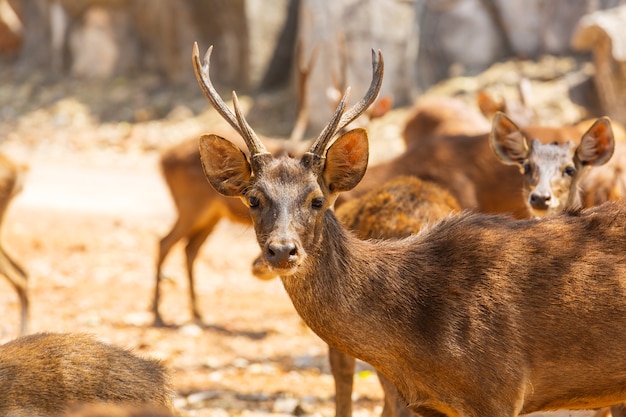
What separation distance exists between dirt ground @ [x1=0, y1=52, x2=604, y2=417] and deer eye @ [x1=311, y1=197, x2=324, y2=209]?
1173 mm

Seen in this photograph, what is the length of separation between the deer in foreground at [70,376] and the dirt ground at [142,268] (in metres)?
0.32

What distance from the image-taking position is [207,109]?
2039cm

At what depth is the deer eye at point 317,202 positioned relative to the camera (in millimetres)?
4426

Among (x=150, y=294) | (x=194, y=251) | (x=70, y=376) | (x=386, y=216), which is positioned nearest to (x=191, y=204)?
(x=194, y=251)

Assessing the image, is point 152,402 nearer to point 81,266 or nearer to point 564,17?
point 81,266

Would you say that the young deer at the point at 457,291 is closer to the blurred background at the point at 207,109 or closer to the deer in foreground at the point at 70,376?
the deer in foreground at the point at 70,376

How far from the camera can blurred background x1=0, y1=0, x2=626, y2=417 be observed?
870 centimetres

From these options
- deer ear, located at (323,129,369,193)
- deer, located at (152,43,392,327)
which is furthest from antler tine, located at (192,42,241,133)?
deer, located at (152,43,392,327)

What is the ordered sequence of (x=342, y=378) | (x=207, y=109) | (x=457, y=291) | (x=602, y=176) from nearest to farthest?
(x=457, y=291) < (x=342, y=378) < (x=602, y=176) < (x=207, y=109)

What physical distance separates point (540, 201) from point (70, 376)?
311 centimetres

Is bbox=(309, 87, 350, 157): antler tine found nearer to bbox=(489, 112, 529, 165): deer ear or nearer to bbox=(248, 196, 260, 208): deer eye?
bbox=(248, 196, 260, 208): deer eye

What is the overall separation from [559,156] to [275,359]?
3188 mm

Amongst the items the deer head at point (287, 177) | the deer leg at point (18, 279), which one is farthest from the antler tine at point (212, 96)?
the deer leg at point (18, 279)

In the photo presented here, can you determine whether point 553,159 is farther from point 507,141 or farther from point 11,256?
point 11,256
